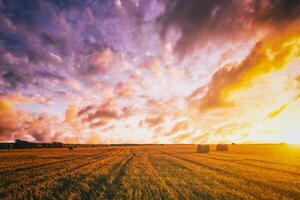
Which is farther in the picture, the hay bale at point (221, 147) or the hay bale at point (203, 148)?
the hay bale at point (221, 147)

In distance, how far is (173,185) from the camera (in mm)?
11422

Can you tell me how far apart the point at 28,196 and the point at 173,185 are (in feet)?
24.8

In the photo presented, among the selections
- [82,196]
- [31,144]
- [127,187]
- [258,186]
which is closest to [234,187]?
[258,186]

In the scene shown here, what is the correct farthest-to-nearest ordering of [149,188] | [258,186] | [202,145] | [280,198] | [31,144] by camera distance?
1. [31,144]
2. [202,145]
3. [258,186]
4. [149,188]
5. [280,198]

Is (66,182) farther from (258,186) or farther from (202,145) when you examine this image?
(202,145)

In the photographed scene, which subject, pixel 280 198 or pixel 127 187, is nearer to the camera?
pixel 280 198

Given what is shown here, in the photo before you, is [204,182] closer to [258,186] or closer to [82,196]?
[258,186]

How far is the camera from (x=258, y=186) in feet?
37.8

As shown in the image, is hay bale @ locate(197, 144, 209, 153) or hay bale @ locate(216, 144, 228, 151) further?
hay bale @ locate(216, 144, 228, 151)

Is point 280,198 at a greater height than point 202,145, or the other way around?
point 202,145

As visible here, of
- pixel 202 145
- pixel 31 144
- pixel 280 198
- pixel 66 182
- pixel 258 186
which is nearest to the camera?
pixel 280 198

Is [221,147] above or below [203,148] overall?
above

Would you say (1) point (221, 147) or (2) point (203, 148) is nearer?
(2) point (203, 148)

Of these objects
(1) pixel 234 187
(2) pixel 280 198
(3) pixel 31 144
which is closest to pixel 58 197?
(1) pixel 234 187
